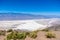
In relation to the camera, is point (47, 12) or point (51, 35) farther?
point (47, 12)

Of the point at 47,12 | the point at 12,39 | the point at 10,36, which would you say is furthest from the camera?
the point at 47,12

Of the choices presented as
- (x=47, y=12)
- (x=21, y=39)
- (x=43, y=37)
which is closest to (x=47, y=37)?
(x=43, y=37)

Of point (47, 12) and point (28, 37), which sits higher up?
point (47, 12)

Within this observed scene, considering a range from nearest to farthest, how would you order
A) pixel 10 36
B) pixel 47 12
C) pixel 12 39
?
pixel 12 39 → pixel 10 36 → pixel 47 12

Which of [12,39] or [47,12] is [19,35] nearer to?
[12,39]

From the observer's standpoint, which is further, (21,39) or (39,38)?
(39,38)

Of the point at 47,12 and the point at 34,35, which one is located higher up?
the point at 47,12

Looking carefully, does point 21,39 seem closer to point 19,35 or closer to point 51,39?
point 19,35

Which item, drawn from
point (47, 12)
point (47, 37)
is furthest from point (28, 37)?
point (47, 12)
